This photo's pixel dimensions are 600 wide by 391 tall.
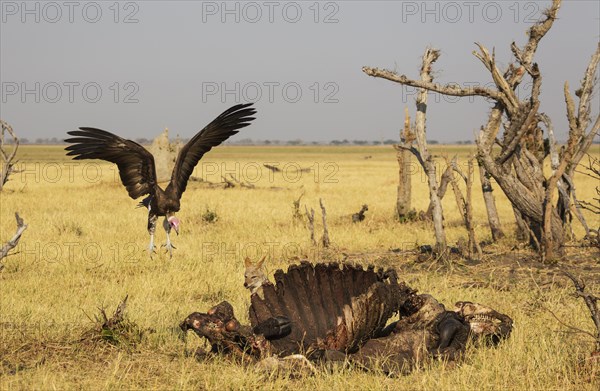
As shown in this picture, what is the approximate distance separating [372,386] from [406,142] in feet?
43.0

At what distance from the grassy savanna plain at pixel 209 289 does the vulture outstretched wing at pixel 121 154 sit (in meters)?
1.47

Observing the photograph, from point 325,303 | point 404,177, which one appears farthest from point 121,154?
point 404,177

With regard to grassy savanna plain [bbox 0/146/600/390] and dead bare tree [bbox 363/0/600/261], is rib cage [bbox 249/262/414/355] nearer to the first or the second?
grassy savanna plain [bbox 0/146/600/390]

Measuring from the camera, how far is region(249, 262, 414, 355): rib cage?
574 cm

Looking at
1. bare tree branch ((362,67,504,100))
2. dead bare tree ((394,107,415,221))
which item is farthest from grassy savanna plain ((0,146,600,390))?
bare tree branch ((362,67,504,100))

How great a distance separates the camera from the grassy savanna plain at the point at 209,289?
554 cm

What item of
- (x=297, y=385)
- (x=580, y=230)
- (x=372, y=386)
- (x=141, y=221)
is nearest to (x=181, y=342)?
(x=297, y=385)

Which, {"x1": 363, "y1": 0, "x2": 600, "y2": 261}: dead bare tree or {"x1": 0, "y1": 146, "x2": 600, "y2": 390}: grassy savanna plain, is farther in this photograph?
{"x1": 363, "y1": 0, "x2": 600, "y2": 261}: dead bare tree

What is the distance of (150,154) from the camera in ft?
27.2

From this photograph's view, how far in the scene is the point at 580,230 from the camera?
54.4 feet

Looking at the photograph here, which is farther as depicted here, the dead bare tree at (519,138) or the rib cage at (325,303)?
the dead bare tree at (519,138)

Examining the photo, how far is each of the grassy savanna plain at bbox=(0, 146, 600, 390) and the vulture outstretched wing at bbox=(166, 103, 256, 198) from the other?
5.45 feet

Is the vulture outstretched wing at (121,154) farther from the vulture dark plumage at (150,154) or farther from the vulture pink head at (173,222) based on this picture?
the vulture pink head at (173,222)

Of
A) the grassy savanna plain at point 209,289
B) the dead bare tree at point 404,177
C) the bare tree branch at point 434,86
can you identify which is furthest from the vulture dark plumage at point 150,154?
the dead bare tree at point 404,177
